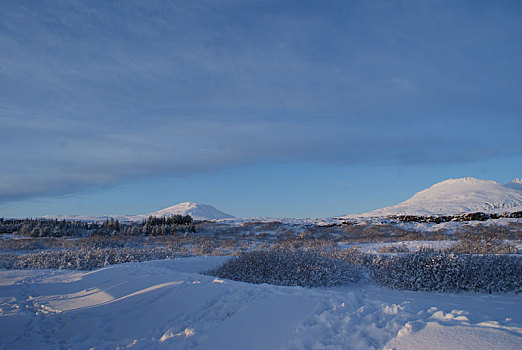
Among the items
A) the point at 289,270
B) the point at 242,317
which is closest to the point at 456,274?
the point at 289,270

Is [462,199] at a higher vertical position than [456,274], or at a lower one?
higher

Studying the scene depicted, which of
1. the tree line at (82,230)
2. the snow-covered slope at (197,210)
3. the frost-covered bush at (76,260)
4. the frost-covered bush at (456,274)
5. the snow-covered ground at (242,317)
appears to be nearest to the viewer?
the snow-covered ground at (242,317)

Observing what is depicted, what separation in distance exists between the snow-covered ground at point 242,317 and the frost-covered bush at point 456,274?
0.30m

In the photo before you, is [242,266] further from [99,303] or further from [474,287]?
[474,287]

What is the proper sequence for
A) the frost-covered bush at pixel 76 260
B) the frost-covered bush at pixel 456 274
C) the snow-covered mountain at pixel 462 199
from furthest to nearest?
the snow-covered mountain at pixel 462 199 < the frost-covered bush at pixel 76 260 < the frost-covered bush at pixel 456 274

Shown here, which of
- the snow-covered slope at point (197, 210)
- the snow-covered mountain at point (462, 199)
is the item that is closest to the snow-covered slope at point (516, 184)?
the snow-covered mountain at point (462, 199)

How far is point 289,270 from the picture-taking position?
818cm

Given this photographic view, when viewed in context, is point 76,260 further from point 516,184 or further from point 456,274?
point 516,184

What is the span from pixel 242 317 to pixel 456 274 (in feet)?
16.0

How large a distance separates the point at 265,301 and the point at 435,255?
186 inches

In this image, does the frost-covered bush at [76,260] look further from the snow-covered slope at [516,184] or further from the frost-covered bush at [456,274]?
the snow-covered slope at [516,184]

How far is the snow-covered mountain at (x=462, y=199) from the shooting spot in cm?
4253

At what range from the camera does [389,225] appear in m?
25.4

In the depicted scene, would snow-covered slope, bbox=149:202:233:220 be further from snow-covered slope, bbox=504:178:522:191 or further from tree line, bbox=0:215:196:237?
snow-covered slope, bbox=504:178:522:191
